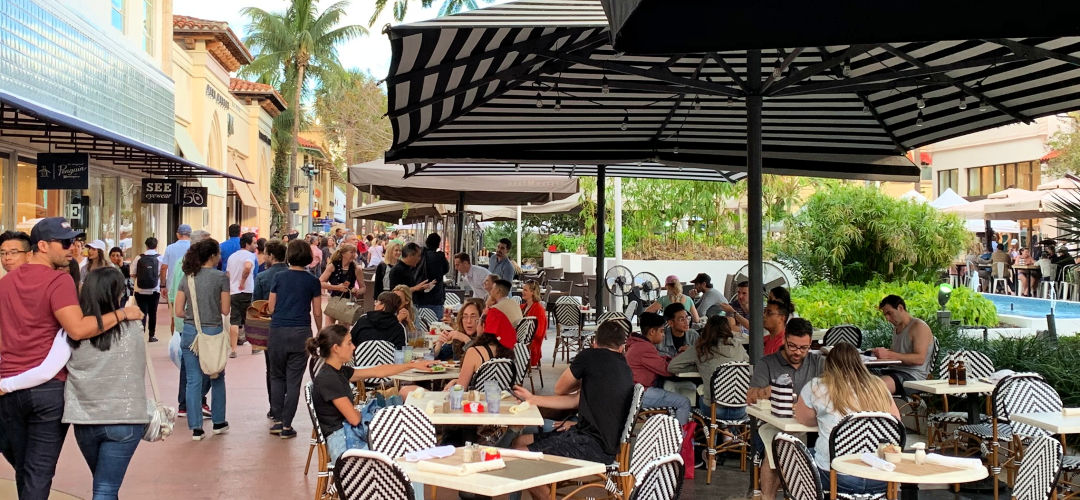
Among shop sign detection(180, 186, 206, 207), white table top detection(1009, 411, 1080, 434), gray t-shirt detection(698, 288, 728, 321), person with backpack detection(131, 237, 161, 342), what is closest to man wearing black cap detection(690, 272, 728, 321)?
gray t-shirt detection(698, 288, 728, 321)

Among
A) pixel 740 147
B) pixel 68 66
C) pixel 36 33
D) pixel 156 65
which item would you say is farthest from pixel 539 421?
pixel 156 65

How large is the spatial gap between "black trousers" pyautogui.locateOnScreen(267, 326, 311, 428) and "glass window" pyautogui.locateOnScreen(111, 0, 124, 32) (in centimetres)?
1188

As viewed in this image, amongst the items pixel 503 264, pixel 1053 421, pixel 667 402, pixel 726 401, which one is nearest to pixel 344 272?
pixel 503 264

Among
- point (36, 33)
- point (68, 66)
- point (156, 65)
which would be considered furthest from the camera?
point (156, 65)

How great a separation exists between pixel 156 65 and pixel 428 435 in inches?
752

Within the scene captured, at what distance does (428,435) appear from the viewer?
614cm

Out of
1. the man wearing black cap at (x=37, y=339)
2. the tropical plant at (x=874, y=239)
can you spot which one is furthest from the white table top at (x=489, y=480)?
the tropical plant at (x=874, y=239)

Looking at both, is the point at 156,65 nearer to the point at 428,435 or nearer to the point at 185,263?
the point at 185,263

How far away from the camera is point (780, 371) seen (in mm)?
7754

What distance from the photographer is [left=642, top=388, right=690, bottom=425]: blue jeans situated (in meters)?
8.72

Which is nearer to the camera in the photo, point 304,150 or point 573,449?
point 573,449

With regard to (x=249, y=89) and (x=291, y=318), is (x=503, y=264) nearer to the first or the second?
(x=291, y=318)

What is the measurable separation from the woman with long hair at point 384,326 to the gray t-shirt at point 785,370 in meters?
3.52

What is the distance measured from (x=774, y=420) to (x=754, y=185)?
178cm
